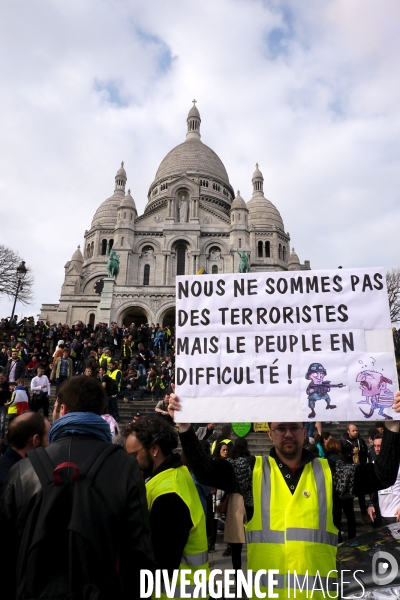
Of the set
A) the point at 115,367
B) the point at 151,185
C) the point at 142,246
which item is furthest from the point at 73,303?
the point at 115,367

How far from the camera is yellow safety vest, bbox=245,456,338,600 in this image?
248 cm

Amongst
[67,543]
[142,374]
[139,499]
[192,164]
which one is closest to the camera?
[67,543]

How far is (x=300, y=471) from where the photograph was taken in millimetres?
2705

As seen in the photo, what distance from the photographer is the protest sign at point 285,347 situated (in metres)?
2.92

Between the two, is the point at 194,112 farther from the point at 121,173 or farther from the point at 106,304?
the point at 106,304

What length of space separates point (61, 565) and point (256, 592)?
3.80 ft

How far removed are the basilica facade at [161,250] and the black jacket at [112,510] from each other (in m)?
29.6

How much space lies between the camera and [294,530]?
254 centimetres

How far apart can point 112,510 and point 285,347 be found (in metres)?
1.53

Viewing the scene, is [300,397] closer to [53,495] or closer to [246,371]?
[246,371]

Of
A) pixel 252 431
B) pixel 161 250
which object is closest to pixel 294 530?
pixel 252 431

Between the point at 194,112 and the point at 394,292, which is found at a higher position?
the point at 194,112

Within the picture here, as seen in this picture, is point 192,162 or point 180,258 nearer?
point 180,258

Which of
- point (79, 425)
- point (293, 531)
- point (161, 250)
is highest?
point (161, 250)
